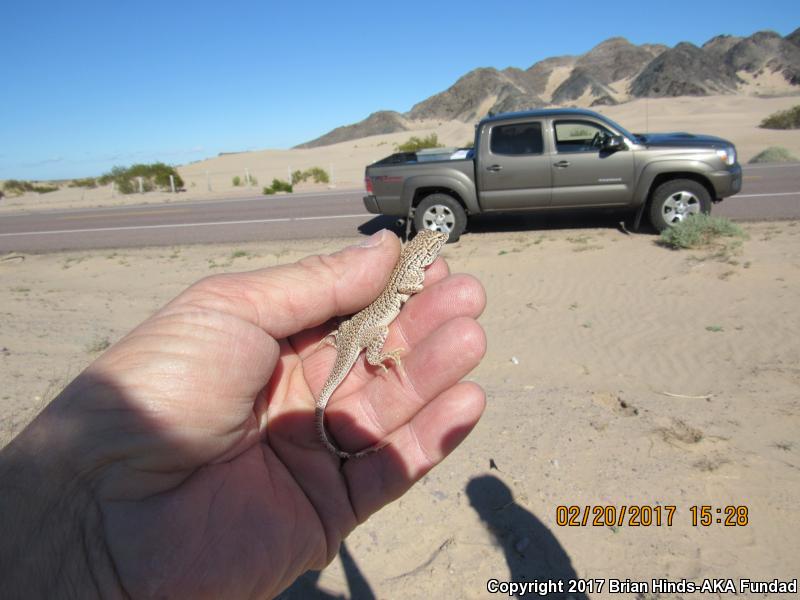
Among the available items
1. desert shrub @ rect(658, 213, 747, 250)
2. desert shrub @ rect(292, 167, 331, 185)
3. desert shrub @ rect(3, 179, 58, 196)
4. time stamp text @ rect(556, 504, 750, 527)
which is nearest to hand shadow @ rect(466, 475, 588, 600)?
time stamp text @ rect(556, 504, 750, 527)

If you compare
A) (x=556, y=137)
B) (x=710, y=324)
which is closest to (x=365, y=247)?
(x=710, y=324)

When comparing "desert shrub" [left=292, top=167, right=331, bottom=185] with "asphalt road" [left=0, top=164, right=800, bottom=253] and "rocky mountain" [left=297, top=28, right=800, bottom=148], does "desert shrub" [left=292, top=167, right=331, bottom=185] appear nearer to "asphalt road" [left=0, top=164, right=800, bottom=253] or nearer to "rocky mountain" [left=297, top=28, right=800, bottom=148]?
"asphalt road" [left=0, top=164, right=800, bottom=253]

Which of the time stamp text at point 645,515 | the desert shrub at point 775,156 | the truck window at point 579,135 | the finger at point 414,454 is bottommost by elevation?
the time stamp text at point 645,515

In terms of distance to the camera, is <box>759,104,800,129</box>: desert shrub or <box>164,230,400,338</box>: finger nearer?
<box>164,230,400,338</box>: finger

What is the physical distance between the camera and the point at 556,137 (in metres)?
10.3

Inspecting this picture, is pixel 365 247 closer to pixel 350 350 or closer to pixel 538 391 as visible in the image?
pixel 350 350

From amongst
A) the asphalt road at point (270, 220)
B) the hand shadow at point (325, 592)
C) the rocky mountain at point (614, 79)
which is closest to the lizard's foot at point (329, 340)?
the hand shadow at point (325, 592)

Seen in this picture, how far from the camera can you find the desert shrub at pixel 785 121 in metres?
32.6

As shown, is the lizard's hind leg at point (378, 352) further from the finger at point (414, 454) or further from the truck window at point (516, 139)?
the truck window at point (516, 139)

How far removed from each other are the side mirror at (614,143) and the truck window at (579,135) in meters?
0.26

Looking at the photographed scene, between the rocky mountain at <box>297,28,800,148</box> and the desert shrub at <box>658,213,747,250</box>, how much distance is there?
51.5m

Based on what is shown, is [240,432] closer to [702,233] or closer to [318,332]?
[318,332]

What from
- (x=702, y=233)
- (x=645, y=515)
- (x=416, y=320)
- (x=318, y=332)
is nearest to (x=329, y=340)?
(x=318, y=332)

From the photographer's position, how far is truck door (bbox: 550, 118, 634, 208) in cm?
1002
